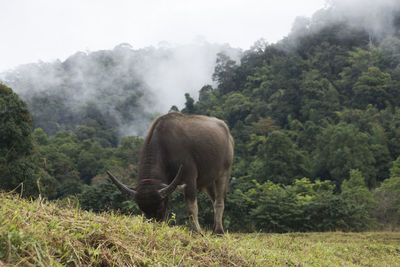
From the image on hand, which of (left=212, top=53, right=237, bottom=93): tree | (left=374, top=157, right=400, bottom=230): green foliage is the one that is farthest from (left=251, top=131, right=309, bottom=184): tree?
(left=212, top=53, right=237, bottom=93): tree

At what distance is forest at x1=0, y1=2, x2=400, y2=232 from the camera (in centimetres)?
1639

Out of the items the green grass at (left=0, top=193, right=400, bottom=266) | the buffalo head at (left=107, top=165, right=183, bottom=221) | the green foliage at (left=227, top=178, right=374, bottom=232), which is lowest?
the green foliage at (left=227, top=178, right=374, bottom=232)

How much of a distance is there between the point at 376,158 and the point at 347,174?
4.22m

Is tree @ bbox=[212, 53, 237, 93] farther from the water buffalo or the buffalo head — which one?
the buffalo head

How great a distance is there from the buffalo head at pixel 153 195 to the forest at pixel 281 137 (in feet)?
2.69

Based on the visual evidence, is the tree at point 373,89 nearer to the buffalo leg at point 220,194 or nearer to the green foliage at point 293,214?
the green foliage at point 293,214

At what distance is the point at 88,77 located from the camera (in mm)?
126688

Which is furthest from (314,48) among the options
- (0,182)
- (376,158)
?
(0,182)

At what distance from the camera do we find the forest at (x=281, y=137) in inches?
645

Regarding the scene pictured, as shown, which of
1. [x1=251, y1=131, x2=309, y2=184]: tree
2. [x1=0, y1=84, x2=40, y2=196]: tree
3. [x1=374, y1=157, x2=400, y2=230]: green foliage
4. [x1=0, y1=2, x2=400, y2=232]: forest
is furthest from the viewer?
[x1=251, y1=131, x2=309, y2=184]: tree

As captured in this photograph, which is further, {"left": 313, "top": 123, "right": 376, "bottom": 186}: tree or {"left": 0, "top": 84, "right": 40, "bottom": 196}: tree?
{"left": 313, "top": 123, "right": 376, "bottom": 186}: tree

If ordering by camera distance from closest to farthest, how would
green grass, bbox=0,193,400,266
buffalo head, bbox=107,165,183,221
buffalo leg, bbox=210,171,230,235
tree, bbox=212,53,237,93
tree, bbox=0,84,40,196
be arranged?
green grass, bbox=0,193,400,266
buffalo head, bbox=107,165,183,221
buffalo leg, bbox=210,171,230,235
tree, bbox=0,84,40,196
tree, bbox=212,53,237,93

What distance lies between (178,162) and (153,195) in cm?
91

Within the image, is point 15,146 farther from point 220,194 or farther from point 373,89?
point 373,89
